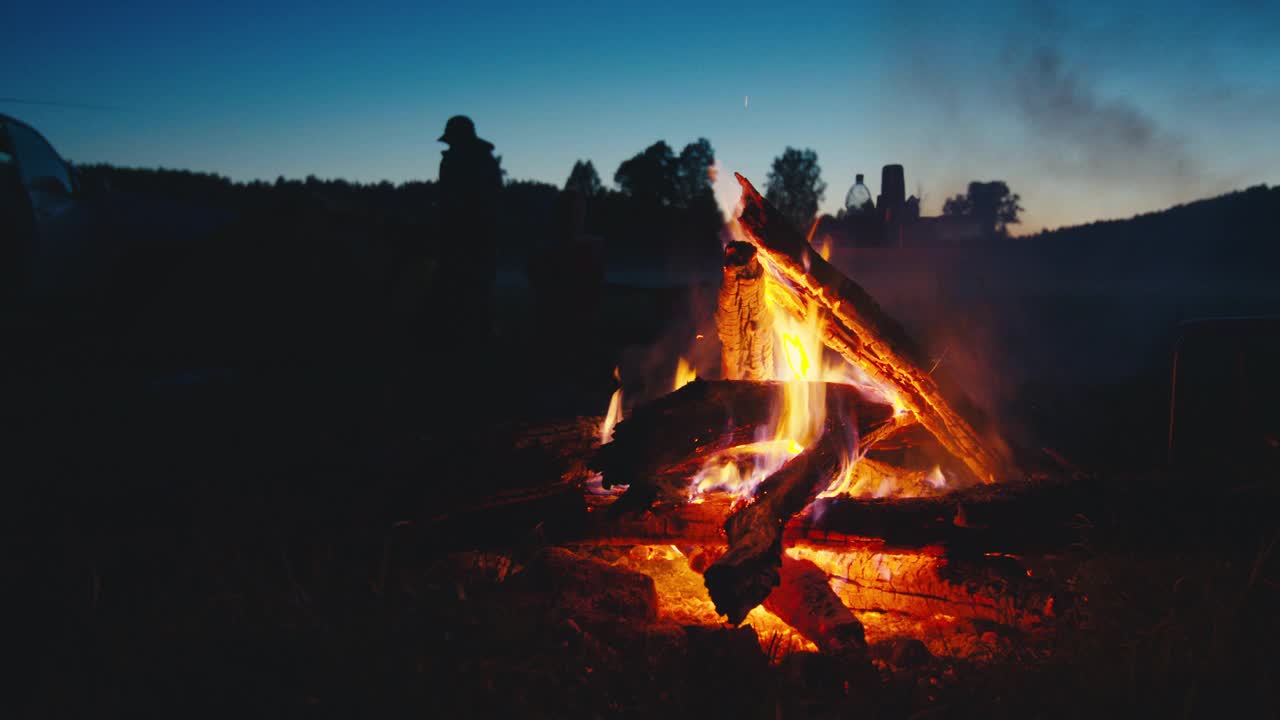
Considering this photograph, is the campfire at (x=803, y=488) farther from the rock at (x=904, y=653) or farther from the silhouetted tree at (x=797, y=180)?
the silhouetted tree at (x=797, y=180)

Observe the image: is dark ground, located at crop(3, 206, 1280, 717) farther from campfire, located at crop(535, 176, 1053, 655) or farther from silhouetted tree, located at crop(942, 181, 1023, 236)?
silhouetted tree, located at crop(942, 181, 1023, 236)

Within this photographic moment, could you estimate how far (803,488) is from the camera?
304 centimetres

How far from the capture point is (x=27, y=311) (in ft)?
22.9

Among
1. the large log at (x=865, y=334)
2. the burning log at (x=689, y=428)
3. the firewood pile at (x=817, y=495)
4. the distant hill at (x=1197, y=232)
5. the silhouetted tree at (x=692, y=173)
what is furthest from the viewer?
the silhouetted tree at (x=692, y=173)

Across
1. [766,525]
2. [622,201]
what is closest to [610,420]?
[766,525]

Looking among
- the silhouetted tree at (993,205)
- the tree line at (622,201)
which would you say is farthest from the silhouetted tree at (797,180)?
the silhouetted tree at (993,205)

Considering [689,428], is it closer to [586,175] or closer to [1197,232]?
[1197,232]

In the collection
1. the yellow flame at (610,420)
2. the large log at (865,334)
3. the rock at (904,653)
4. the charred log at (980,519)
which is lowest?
the rock at (904,653)

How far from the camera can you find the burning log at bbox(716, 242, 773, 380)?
380 cm

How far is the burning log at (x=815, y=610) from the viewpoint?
2.69m

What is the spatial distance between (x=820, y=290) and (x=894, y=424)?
1.08 meters

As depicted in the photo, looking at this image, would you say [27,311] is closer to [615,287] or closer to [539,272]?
[539,272]

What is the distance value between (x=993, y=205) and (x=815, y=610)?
18.4 metres

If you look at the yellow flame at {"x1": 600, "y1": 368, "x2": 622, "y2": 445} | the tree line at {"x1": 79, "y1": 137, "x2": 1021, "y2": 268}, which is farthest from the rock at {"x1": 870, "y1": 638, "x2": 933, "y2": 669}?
the tree line at {"x1": 79, "y1": 137, "x2": 1021, "y2": 268}
